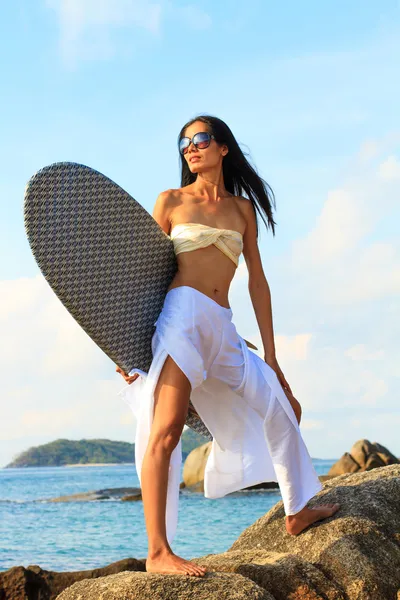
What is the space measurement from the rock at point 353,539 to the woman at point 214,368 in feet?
0.43

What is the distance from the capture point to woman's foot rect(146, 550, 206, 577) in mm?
3941

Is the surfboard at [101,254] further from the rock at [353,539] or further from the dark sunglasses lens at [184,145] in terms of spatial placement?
the rock at [353,539]

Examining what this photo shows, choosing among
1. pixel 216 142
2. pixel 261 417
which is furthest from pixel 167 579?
pixel 216 142

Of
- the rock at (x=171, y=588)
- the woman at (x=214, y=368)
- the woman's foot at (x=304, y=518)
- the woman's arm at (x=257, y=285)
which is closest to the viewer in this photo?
the rock at (x=171, y=588)

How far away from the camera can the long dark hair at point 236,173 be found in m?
5.11

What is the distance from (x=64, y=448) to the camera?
10438 cm

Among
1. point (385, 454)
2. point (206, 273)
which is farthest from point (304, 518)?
point (385, 454)

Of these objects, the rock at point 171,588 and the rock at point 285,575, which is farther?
the rock at point 285,575

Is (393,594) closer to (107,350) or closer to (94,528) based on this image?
(107,350)

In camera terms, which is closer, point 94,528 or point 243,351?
point 243,351

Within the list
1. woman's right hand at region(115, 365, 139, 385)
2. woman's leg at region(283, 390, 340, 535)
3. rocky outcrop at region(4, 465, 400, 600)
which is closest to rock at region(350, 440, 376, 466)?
rocky outcrop at region(4, 465, 400, 600)

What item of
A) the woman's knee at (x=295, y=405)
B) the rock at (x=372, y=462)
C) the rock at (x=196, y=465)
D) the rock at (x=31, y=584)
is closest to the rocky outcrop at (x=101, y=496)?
the rock at (x=196, y=465)

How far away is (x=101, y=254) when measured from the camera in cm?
477

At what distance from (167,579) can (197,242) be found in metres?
1.94
